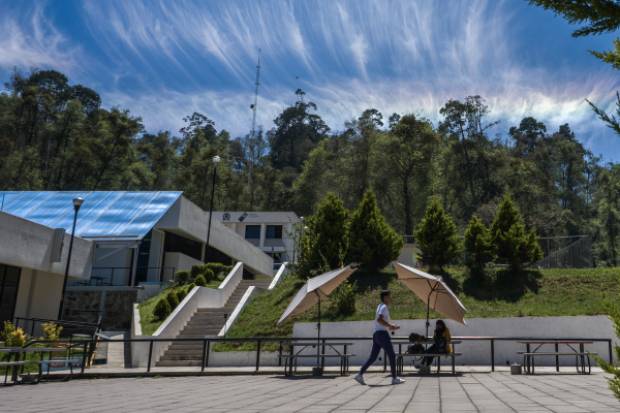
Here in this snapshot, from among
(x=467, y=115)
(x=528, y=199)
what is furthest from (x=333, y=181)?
(x=528, y=199)

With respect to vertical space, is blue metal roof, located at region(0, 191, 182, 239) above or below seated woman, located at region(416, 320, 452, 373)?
above

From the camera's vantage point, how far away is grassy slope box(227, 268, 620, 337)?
58.6 ft

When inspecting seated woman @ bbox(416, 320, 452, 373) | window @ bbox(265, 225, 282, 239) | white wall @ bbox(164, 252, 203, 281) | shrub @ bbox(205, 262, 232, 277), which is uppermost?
window @ bbox(265, 225, 282, 239)

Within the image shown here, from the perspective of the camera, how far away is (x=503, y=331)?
52.5ft

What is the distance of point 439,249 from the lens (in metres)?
22.8

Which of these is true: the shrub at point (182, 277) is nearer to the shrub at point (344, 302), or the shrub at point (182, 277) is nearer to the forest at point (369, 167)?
the shrub at point (344, 302)

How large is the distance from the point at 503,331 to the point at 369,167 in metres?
37.1

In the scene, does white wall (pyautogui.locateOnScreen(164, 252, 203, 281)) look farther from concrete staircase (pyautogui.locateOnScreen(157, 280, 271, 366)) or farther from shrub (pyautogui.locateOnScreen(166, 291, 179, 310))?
shrub (pyautogui.locateOnScreen(166, 291, 179, 310))

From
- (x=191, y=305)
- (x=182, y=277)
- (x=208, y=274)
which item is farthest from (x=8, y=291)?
(x=208, y=274)

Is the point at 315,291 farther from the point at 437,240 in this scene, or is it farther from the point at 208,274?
the point at 208,274

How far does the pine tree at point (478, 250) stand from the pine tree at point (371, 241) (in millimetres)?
3105

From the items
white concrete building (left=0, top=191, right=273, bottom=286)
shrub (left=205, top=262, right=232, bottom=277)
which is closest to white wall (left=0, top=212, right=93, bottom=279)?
white concrete building (left=0, top=191, right=273, bottom=286)

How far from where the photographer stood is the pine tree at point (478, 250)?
22.1m

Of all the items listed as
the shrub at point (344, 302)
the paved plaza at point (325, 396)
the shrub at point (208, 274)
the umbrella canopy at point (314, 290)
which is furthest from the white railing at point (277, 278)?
the paved plaza at point (325, 396)
